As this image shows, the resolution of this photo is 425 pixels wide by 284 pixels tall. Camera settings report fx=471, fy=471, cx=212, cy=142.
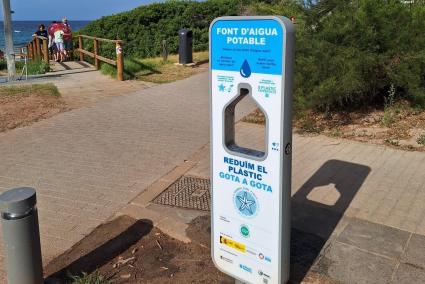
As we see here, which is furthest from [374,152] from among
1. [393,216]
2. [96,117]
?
[96,117]

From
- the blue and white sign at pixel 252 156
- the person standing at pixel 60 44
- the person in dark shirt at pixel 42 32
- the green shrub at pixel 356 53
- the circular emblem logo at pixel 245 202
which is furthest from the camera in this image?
the person in dark shirt at pixel 42 32

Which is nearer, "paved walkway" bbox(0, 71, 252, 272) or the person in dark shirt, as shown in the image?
"paved walkway" bbox(0, 71, 252, 272)

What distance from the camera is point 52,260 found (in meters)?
3.74

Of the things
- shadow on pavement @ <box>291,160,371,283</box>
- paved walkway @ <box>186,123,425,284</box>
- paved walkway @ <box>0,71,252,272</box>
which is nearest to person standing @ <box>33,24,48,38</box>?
paved walkway @ <box>0,71,252,272</box>

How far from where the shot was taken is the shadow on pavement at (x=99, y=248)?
3607 mm

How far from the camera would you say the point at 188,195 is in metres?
4.94

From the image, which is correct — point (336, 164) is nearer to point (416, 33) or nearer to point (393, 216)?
point (393, 216)

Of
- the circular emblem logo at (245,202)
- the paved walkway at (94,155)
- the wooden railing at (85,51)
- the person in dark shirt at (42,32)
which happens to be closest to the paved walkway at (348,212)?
the paved walkway at (94,155)

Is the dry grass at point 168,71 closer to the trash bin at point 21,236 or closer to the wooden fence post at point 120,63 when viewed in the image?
the wooden fence post at point 120,63

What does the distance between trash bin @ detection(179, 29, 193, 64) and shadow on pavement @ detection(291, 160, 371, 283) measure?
931cm

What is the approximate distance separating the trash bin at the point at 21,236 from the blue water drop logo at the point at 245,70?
5.34 ft

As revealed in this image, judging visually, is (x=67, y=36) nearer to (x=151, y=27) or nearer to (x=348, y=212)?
(x=151, y=27)

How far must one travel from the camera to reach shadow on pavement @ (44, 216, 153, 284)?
11.8 feet

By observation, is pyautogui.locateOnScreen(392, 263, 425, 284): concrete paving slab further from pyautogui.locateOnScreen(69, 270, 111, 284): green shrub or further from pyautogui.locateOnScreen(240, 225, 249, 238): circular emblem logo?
pyautogui.locateOnScreen(69, 270, 111, 284): green shrub
